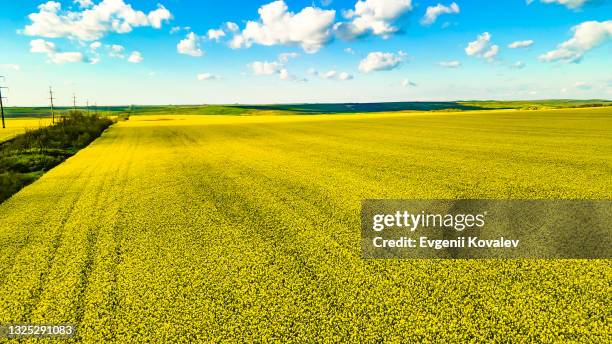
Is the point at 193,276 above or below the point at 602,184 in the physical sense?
below

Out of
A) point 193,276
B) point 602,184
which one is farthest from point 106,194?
point 602,184

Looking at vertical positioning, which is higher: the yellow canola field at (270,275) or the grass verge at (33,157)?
the grass verge at (33,157)

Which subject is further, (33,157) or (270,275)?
(33,157)

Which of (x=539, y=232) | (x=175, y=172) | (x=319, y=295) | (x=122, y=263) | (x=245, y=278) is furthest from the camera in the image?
(x=175, y=172)

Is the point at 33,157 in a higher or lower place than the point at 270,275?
higher

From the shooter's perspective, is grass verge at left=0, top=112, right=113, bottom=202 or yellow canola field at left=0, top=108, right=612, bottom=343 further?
grass verge at left=0, top=112, right=113, bottom=202

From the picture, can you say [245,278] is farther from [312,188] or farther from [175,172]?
[175,172]

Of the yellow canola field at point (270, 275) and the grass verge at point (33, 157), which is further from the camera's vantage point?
the grass verge at point (33, 157)

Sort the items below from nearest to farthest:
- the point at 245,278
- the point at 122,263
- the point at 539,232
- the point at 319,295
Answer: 1. the point at 319,295
2. the point at 245,278
3. the point at 122,263
4. the point at 539,232

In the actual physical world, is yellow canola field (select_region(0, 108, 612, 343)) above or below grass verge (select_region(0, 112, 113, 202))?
below

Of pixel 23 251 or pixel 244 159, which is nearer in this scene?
pixel 23 251
